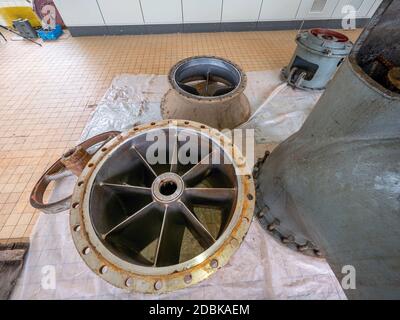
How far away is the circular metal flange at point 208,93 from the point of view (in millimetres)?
1123

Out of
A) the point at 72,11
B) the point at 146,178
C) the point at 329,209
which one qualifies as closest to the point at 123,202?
the point at 146,178

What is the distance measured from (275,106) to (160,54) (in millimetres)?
1377

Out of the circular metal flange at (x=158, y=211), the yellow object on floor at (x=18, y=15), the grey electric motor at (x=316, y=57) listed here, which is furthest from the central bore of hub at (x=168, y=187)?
the yellow object on floor at (x=18, y=15)

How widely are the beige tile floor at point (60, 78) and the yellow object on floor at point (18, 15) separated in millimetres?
285

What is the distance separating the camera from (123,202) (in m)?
0.95

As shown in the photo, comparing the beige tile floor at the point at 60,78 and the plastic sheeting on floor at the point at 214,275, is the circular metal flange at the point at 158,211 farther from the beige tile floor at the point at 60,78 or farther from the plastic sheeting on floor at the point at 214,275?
the beige tile floor at the point at 60,78

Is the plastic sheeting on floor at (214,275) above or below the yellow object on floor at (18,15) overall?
below

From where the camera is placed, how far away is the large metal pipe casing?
402mm

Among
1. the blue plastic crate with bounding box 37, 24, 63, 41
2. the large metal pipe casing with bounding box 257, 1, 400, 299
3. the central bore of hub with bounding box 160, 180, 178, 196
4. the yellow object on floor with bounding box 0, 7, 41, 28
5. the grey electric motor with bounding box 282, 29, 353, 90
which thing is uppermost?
the large metal pipe casing with bounding box 257, 1, 400, 299

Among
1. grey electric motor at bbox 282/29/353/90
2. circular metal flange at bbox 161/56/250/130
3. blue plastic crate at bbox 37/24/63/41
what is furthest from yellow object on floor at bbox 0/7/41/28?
grey electric motor at bbox 282/29/353/90

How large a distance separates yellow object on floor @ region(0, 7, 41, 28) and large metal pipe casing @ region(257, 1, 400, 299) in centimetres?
333

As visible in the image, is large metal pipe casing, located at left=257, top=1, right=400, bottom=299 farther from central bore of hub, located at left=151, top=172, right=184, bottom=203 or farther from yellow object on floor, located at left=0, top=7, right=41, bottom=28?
yellow object on floor, located at left=0, top=7, right=41, bottom=28

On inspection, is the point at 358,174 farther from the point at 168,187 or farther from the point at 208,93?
the point at 208,93
